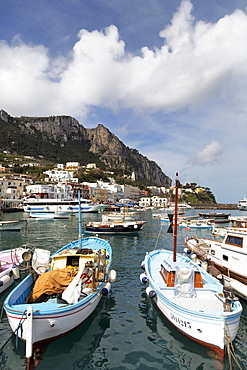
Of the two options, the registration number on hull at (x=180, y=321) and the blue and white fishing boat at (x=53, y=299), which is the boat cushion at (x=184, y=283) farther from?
the blue and white fishing boat at (x=53, y=299)

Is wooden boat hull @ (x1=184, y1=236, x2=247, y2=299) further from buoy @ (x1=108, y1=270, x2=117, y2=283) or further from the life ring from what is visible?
the life ring

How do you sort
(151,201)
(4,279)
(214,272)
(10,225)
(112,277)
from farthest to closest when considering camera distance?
1. (151,201)
2. (10,225)
3. (214,272)
4. (4,279)
5. (112,277)

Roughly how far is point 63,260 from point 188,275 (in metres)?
7.12

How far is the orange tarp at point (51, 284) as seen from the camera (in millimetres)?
10094

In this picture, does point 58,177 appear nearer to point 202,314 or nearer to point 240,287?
point 240,287

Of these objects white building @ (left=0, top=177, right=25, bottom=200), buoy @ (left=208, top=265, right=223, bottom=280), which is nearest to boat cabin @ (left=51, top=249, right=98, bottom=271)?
buoy @ (left=208, top=265, right=223, bottom=280)

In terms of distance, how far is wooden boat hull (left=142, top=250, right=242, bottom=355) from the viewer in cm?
790

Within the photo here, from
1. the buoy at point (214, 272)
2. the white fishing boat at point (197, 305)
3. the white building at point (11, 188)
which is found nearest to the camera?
the white fishing boat at point (197, 305)

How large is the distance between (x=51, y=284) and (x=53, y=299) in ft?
2.58

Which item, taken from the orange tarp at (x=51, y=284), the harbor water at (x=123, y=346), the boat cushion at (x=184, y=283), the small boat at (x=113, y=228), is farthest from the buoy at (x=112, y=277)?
the small boat at (x=113, y=228)

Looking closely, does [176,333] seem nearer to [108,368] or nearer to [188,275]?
[188,275]

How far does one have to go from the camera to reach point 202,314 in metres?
8.16

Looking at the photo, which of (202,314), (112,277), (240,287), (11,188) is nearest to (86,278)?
(112,277)

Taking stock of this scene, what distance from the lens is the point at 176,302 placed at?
9.69m
